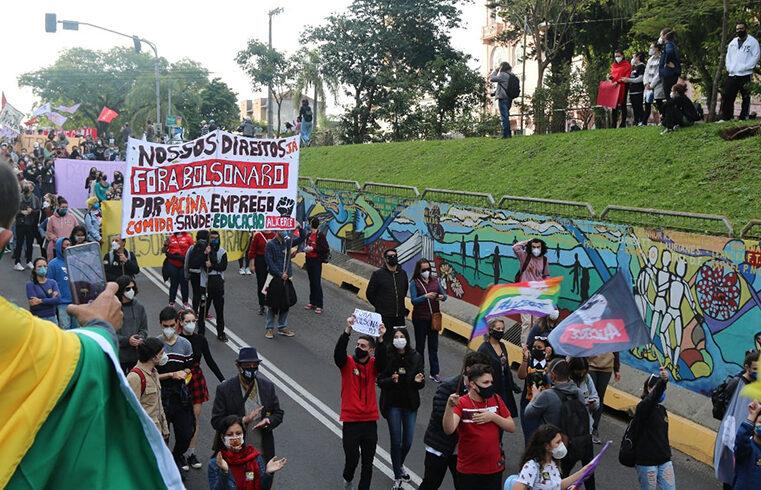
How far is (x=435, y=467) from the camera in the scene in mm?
7262

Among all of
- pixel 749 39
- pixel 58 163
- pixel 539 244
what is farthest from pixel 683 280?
pixel 58 163

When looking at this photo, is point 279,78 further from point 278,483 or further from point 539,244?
point 278,483

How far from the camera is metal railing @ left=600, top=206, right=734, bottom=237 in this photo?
10719 mm

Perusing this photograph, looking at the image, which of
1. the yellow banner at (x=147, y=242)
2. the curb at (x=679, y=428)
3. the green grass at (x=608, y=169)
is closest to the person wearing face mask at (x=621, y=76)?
the green grass at (x=608, y=169)

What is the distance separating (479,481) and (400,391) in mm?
1588

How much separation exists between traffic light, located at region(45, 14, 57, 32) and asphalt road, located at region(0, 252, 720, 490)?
13216 mm

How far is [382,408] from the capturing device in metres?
A: 8.20

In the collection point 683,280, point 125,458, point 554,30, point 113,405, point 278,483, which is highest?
point 554,30

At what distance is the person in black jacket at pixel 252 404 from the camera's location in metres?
6.99

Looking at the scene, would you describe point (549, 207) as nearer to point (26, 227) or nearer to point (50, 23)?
point (26, 227)

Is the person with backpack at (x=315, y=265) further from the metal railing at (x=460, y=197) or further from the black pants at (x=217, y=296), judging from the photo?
the black pants at (x=217, y=296)

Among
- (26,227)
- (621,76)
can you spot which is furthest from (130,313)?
(621,76)

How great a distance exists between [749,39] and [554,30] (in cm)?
1167

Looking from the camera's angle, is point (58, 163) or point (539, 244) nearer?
point (539, 244)
